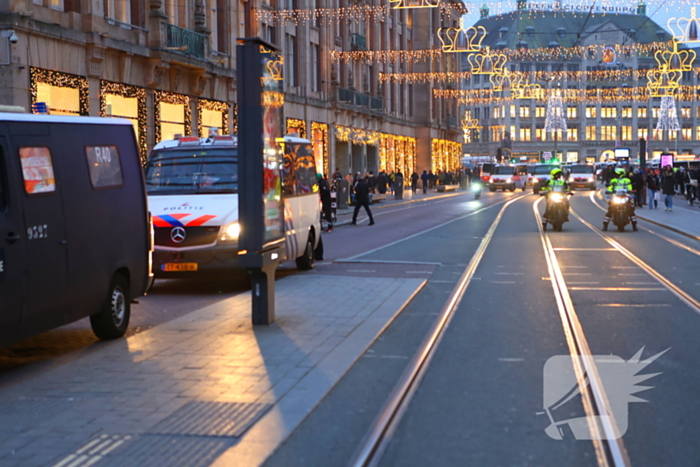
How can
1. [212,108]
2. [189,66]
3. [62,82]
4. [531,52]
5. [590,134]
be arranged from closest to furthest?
1. [62,82]
2. [189,66]
3. [212,108]
4. [531,52]
5. [590,134]

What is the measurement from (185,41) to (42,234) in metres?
24.7

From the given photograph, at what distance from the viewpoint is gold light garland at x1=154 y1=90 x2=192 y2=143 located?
31359 millimetres

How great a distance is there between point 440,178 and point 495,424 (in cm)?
7266

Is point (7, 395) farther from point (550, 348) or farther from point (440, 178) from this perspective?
point (440, 178)

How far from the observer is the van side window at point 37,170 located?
26.8 ft

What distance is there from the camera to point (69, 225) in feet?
28.8

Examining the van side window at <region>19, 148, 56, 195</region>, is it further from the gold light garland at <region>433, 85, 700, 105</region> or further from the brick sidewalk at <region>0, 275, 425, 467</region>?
the gold light garland at <region>433, 85, 700, 105</region>

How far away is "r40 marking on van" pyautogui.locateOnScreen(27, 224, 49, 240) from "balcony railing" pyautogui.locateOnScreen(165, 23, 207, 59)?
76.2 ft

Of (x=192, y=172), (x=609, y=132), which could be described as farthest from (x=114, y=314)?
(x=609, y=132)

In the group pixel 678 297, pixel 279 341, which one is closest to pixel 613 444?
pixel 279 341

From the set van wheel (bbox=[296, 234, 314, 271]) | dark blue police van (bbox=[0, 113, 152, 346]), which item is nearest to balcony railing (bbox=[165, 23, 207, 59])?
van wheel (bbox=[296, 234, 314, 271])

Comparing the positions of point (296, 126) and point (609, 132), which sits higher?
point (609, 132)

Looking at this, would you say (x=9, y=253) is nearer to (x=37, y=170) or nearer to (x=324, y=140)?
(x=37, y=170)

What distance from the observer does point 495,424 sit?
20.6 ft
